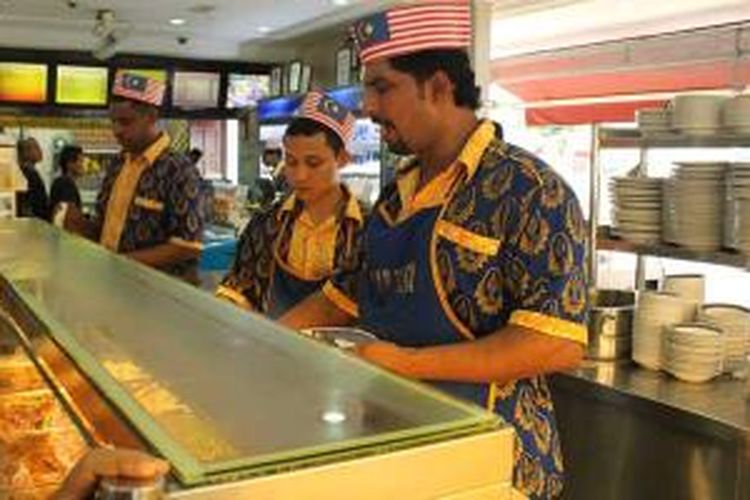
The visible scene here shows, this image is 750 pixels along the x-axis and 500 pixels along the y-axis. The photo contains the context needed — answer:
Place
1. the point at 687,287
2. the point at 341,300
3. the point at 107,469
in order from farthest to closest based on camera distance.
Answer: the point at 687,287 → the point at 341,300 → the point at 107,469

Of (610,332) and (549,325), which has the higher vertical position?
(549,325)

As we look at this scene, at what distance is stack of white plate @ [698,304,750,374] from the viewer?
9.92ft

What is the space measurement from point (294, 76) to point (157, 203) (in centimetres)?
700

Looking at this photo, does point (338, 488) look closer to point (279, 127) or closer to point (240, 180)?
point (279, 127)

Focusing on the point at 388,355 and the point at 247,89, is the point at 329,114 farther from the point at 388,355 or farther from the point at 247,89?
the point at 247,89

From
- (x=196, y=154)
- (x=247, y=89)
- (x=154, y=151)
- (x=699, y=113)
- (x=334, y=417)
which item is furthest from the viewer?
(x=247, y=89)

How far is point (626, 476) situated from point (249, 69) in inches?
356

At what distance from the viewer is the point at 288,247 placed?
9.09 ft

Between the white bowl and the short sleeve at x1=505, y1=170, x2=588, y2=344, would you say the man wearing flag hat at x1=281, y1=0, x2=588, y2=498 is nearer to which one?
the short sleeve at x1=505, y1=170, x2=588, y2=344

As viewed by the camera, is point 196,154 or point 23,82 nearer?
point 23,82

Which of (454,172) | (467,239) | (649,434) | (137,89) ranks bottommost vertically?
(649,434)

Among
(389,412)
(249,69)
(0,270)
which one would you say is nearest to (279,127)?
(249,69)

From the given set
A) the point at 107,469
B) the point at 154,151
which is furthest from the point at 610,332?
the point at 107,469

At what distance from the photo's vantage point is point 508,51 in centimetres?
873
